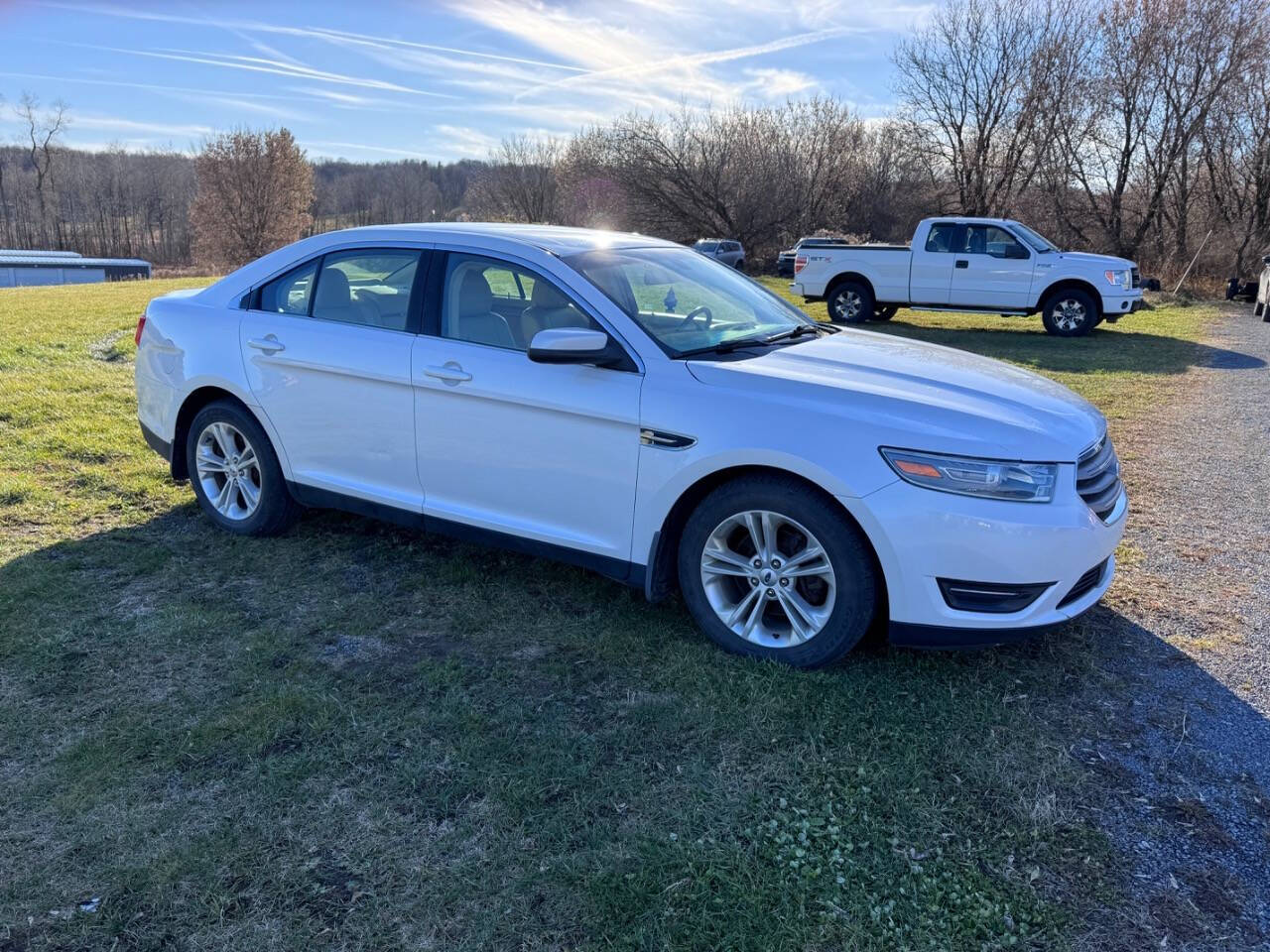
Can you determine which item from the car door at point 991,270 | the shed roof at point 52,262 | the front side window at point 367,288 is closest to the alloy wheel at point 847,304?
the car door at point 991,270

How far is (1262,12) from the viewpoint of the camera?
2511cm

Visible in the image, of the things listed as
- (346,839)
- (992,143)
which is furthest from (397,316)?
(992,143)

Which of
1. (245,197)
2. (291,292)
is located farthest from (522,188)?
(291,292)

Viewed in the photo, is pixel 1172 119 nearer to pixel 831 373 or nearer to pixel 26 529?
pixel 831 373

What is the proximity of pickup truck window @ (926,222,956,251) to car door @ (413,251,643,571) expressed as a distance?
1296 centimetres

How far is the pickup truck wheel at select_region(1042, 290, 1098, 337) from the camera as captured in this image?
48.1ft

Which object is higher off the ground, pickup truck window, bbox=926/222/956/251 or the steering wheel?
pickup truck window, bbox=926/222/956/251

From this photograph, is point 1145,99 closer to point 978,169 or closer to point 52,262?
point 978,169

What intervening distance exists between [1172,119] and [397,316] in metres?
31.1

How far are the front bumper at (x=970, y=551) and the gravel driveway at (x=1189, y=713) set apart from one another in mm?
501

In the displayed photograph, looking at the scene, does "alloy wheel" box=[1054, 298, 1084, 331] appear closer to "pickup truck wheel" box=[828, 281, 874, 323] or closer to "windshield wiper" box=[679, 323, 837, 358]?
"pickup truck wheel" box=[828, 281, 874, 323]

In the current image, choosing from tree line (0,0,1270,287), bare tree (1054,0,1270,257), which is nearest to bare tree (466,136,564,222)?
tree line (0,0,1270,287)

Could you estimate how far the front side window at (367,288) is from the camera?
4250 mm

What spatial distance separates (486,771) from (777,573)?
1.33 meters
